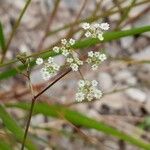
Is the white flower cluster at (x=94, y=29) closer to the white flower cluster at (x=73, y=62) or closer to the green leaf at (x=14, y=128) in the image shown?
the white flower cluster at (x=73, y=62)

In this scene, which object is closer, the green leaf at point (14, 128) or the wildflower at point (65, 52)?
the wildflower at point (65, 52)

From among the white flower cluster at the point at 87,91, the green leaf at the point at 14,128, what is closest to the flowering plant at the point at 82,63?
the white flower cluster at the point at 87,91

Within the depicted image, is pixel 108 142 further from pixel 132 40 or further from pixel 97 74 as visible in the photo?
pixel 132 40

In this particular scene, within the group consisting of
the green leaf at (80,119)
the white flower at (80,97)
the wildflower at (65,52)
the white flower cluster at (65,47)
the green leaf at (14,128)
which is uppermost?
the green leaf at (80,119)

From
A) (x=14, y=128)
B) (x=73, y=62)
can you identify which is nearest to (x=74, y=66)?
(x=73, y=62)

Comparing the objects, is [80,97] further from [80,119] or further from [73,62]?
[80,119]

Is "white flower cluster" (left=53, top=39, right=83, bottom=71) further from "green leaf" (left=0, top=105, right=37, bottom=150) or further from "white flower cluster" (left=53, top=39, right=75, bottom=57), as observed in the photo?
"green leaf" (left=0, top=105, right=37, bottom=150)

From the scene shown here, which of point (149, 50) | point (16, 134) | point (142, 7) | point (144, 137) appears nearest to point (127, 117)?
point (144, 137)

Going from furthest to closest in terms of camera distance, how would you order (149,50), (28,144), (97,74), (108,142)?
(149,50), (97,74), (108,142), (28,144)

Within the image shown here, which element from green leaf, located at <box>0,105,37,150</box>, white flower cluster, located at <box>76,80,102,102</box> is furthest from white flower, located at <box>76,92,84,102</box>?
green leaf, located at <box>0,105,37,150</box>
